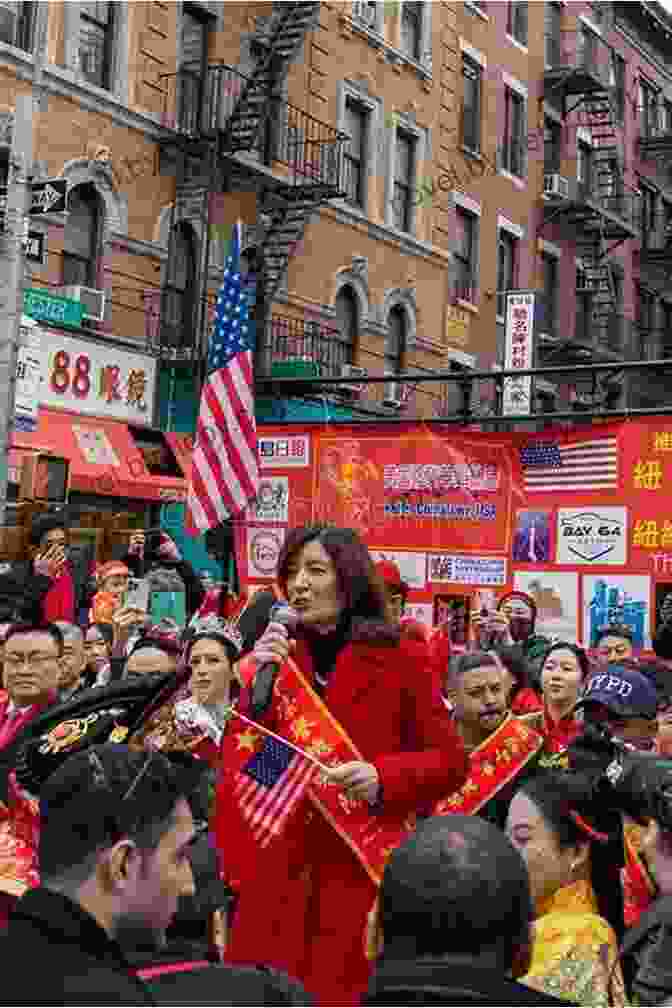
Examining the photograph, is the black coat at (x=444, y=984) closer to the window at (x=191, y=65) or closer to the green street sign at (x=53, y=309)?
the green street sign at (x=53, y=309)

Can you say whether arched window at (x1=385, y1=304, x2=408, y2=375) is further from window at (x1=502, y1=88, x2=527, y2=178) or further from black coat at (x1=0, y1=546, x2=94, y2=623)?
black coat at (x1=0, y1=546, x2=94, y2=623)

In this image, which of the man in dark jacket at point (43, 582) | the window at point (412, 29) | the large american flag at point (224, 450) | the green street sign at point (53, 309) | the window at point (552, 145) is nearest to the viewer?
the man in dark jacket at point (43, 582)

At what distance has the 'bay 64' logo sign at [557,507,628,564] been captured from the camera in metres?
11.5

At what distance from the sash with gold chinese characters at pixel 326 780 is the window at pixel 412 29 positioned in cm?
2402

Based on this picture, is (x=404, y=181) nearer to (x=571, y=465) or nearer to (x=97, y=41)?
(x=97, y=41)

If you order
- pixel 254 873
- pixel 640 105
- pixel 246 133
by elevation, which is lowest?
pixel 254 873

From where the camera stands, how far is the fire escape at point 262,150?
2014 centimetres

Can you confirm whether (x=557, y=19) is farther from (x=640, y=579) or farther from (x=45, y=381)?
(x=640, y=579)

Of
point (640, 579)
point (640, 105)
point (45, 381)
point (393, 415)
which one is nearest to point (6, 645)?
point (640, 579)

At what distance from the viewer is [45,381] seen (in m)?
17.7

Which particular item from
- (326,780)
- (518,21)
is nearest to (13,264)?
(326,780)

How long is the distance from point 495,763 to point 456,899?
2936 mm

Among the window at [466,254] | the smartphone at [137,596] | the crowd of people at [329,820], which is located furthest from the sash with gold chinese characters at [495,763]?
the window at [466,254]

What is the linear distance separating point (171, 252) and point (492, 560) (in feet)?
32.5
